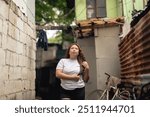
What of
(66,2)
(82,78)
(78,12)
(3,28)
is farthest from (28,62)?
(66,2)

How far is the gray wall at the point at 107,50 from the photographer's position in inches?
538

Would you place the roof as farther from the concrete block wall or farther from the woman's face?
the woman's face

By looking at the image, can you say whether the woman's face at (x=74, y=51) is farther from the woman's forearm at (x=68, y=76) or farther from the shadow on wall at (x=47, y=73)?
the shadow on wall at (x=47, y=73)

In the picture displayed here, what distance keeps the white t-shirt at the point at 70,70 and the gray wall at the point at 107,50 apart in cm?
829

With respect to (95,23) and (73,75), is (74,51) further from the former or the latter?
(95,23)

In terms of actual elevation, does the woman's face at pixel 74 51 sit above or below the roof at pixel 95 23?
below

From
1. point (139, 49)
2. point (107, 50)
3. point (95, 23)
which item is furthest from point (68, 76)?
point (107, 50)

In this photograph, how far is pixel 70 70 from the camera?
17.4 feet

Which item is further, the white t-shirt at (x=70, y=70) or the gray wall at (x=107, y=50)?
the gray wall at (x=107, y=50)

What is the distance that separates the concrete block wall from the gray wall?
17.2 feet

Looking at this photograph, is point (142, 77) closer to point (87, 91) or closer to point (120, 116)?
point (120, 116)

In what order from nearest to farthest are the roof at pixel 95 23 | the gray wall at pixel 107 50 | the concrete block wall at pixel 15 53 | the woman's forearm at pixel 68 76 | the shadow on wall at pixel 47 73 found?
the woman's forearm at pixel 68 76
the concrete block wall at pixel 15 53
the roof at pixel 95 23
the gray wall at pixel 107 50
the shadow on wall at pixel 47 73

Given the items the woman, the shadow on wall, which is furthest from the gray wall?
the woman

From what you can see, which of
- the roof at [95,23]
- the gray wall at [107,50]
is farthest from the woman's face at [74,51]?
the gray wall at [107,50]
